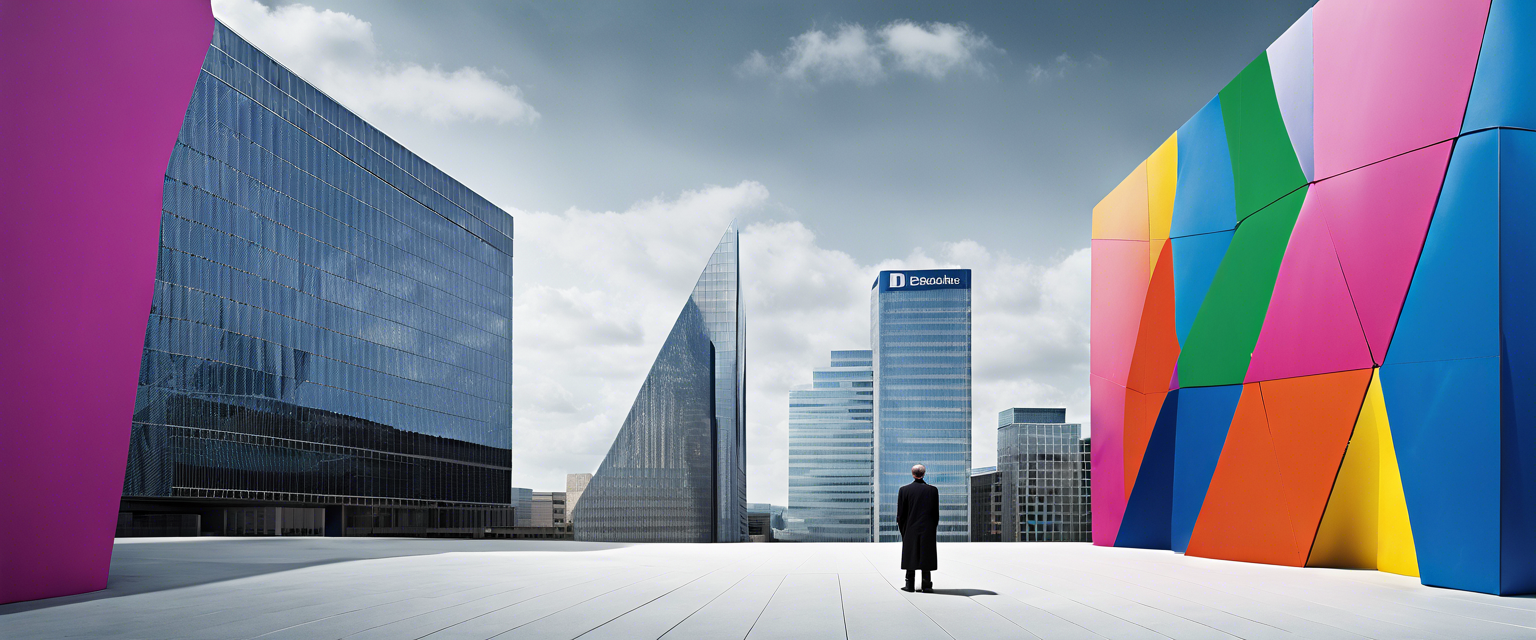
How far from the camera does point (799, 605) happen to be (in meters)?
9.55

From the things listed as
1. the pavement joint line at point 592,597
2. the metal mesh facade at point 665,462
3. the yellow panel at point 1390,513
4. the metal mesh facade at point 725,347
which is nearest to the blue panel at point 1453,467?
the yellow panel at point 1390,513

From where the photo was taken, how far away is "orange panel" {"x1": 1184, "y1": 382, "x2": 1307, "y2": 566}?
16.7m

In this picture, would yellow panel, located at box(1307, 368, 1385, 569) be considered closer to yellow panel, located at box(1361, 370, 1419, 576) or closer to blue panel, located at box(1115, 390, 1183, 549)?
yellow panel, located at box(1361, 370, 1419, 576)

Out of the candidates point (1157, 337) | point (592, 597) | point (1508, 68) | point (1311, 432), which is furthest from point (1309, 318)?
point (592, 597)

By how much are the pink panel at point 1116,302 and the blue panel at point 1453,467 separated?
1074cm

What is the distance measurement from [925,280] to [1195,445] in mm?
132666

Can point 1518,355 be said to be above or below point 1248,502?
above

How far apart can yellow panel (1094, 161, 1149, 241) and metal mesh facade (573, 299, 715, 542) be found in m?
35.4

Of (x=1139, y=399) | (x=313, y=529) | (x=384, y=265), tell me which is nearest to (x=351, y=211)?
(x=384, y=265)

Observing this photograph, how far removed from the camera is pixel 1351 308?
1473 centimetres

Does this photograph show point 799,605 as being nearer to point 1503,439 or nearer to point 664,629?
point 664,629

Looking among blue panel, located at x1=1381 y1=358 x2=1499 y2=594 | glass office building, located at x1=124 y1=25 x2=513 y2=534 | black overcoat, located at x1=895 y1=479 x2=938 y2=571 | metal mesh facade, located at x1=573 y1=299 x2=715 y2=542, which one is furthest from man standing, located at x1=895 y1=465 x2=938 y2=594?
metal mesh facade, located at x1=573 y1=299 x2=715 y2=542

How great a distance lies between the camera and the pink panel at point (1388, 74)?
12.5 meters

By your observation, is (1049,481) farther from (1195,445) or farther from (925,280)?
(1195,445)
